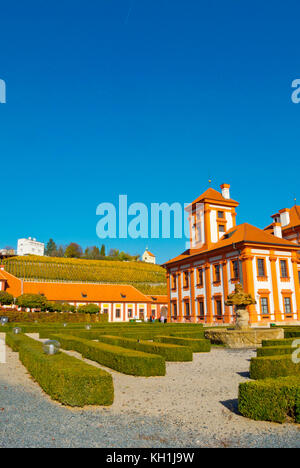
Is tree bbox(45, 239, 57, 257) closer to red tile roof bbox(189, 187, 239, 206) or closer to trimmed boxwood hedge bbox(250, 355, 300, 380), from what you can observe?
red tile roof bbox(189, 187, 239, 206)

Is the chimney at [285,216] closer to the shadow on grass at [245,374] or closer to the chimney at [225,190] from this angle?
the chimney at [225,190]

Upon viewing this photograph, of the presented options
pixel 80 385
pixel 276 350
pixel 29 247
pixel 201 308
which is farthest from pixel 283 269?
pixel 29 247

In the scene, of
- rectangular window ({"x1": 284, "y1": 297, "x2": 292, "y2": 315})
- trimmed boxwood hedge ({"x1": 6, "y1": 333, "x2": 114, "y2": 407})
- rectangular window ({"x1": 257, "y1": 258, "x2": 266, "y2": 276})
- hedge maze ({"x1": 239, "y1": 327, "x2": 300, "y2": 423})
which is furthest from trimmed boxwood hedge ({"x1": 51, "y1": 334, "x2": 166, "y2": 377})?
rectangular window ({"x1": 284, "y1": 297, "x2": 292, "y2": 315})

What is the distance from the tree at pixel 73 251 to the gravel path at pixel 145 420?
116 m

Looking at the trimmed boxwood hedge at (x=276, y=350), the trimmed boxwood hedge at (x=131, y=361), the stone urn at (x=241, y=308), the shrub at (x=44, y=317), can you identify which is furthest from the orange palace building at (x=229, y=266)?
the trimmed boxwood hedge at (x=131, y=361)

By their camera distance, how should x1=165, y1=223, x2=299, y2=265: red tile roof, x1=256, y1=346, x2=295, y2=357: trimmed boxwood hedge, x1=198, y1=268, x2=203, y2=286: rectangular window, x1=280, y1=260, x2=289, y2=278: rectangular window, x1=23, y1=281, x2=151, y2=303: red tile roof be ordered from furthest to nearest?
x1=23, y1=281, x2=151, y2=303: red tile roof < x1=198, y1=268, x2=203, y2=286: rectangular window < x1=280, y1=260, x2=289, y2=278: rectangular window < x1=165, y1=223, x2=299, y2=265: red tile roof < x1=256, y1=346, x2=295, y2=357: trimmed boxwood hedge

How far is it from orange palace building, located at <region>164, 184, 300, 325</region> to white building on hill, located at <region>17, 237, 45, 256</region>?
98.7 metres

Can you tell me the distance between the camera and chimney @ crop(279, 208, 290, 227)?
44875 millimetres

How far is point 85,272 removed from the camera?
3076 inches

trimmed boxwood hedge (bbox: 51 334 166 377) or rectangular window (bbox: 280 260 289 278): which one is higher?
rectangular window (bbox: 280 260 289 278)

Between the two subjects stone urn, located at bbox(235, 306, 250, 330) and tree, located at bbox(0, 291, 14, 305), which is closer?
stone urn, located at bbox(235, 306, 250, 330)

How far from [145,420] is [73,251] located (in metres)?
122
